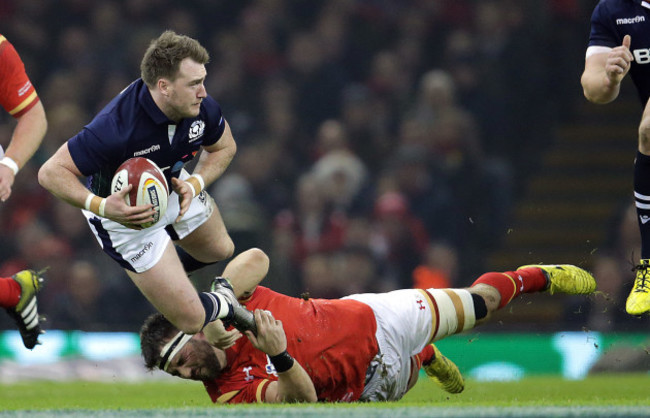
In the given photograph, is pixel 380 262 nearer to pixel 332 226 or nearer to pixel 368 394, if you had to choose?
pixel 332 226

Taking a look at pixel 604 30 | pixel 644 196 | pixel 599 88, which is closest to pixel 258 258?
pixel 599 88

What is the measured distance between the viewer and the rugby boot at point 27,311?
21.5 feet

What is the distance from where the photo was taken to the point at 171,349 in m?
Result: 5.29

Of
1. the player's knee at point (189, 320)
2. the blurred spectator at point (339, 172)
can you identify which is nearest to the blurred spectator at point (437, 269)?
the blurred spectator at point (339, 172)

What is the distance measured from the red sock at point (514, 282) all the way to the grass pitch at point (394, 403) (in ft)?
1.99

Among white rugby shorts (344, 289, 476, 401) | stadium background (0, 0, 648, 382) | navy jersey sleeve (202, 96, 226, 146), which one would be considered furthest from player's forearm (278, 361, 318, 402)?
stadium background (0, 0, 648, 382)

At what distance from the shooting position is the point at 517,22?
11.6m

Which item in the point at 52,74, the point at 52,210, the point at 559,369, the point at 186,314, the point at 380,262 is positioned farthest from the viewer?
the point at 52,74

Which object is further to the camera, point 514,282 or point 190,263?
point 190,263

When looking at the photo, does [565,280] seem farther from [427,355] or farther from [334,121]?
[334,121]

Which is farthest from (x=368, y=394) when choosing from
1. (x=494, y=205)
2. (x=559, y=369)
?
(x=494, y=205)

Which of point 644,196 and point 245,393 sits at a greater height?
point 644,196

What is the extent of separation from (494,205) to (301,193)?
6.72ft

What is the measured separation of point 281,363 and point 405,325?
857mm
